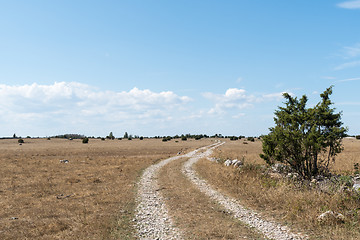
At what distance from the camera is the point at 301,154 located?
18781 mm

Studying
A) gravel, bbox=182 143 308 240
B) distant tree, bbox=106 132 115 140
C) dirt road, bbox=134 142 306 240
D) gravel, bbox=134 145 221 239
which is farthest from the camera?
distant tree, bbox=106 132 115 140

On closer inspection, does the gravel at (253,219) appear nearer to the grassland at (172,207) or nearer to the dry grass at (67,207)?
the grassland at (172,207)

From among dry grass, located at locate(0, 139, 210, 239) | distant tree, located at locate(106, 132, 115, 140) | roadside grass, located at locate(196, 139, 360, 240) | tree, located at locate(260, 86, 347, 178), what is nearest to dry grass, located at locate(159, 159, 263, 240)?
roadside grass, located at locate(196, 139, 360, 240)

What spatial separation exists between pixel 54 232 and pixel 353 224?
1126 cm

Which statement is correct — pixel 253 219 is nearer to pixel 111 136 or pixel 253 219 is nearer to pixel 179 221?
pixel 179 221

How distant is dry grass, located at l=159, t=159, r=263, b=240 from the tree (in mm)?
8108

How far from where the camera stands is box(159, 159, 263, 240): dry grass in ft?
28.9

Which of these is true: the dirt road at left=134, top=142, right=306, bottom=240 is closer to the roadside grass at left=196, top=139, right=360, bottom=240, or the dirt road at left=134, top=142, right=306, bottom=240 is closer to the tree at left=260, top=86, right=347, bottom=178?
the roadside grass at left=196, top=139, right=360, bottom=240

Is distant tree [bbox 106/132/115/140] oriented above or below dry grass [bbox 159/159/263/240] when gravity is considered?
above

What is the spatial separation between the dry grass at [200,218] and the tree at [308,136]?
811 cm

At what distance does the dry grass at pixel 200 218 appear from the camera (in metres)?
8.80

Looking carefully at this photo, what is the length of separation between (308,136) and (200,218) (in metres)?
11.5

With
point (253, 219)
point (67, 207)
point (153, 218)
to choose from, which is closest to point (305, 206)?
point (253, 219)

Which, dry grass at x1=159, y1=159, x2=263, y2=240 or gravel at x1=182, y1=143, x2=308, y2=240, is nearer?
gravel at x1=182, y1=143, x2=308, y2=240
